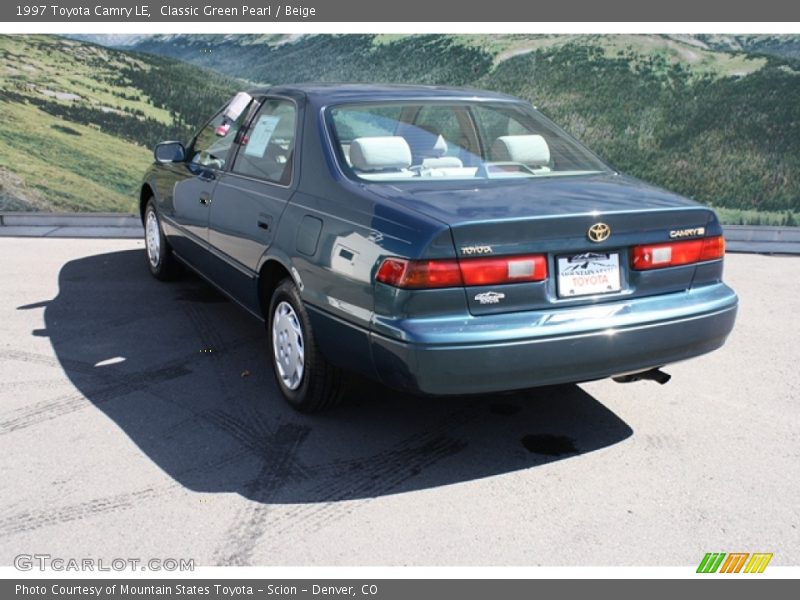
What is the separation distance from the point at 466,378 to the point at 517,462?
65cm

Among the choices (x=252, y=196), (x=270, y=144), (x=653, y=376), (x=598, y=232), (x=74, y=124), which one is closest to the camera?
(x=598, y=232)

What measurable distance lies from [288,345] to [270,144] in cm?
122

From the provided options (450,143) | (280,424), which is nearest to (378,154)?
(450,143)

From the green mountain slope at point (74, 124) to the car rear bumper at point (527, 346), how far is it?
785 centimetres

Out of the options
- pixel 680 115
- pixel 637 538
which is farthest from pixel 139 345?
pixel 680 115

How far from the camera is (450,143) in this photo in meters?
4.64

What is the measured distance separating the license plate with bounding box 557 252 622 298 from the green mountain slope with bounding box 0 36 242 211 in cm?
803

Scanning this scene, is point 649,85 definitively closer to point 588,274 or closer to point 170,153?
point 170,153

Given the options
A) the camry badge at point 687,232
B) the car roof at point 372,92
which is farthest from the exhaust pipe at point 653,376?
the car roof at point 372,92

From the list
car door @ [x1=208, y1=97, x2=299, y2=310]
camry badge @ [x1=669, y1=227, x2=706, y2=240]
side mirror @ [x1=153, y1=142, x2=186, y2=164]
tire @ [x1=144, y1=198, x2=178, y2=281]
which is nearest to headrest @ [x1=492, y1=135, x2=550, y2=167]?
camry badge @ [x1=669, y1=227, x2=706, y2=240]

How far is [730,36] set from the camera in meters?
10.2

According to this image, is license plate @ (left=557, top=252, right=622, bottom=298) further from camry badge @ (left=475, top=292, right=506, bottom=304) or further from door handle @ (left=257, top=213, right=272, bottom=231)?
door handle @ (left=257, top=213, right=272, bottom=231)

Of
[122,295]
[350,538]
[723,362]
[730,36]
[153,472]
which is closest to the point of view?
[350,538]

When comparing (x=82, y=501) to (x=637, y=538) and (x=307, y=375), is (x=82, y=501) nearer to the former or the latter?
(x=307, y=375)
